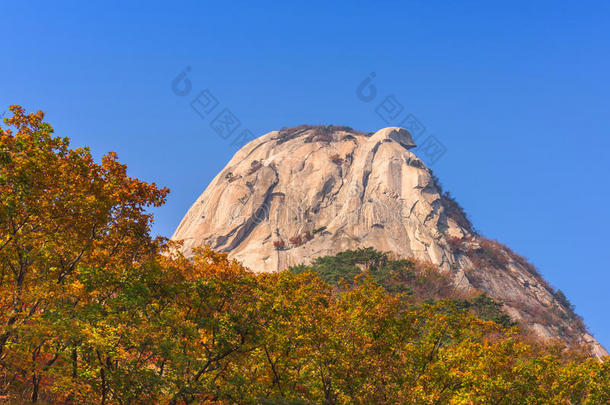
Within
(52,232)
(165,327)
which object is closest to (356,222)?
(165,327)

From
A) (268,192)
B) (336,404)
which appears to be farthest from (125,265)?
(268,192)

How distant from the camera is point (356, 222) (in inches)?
3556

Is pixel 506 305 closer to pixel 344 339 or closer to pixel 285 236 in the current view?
pixel 285 236

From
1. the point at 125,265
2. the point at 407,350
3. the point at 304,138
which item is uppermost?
the point at 304,138

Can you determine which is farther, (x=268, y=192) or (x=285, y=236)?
(x=268, y=192)

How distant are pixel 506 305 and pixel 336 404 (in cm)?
6893

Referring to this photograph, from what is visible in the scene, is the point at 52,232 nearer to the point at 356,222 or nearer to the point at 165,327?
the point at 165,327

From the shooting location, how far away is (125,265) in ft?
55.5

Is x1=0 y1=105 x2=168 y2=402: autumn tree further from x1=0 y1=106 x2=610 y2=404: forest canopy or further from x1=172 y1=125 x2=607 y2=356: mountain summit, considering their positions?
x1=172 y1=125 x2=607 y2=356: mountain summit

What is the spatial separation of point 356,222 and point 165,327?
7552cm

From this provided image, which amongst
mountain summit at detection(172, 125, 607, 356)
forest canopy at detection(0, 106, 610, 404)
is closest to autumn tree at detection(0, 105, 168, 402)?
forest canopy at detection(0, 106, 610, 404)

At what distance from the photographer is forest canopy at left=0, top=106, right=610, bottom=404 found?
1473 cm

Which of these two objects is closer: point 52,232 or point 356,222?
point 52,232

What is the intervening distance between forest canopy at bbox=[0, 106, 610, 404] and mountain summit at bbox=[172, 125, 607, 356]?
57606mm
